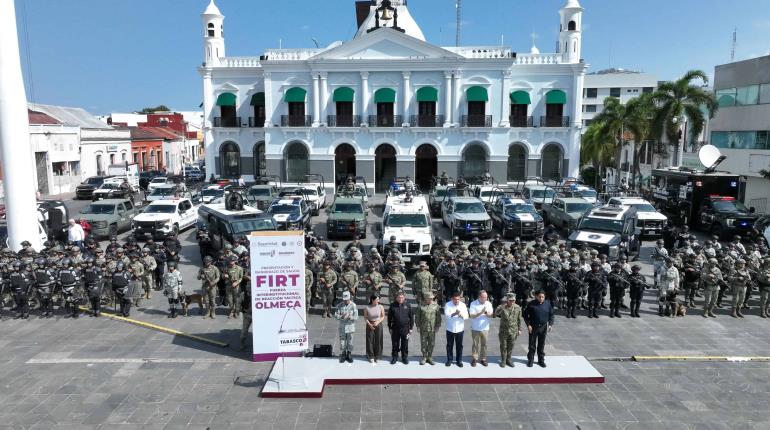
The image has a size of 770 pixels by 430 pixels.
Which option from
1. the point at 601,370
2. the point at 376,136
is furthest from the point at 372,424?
the point at 376,136

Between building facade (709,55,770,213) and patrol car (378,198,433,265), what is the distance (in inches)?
783

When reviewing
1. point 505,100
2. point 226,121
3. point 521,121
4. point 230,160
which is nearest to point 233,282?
point 505,100

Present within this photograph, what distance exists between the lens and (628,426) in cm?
886

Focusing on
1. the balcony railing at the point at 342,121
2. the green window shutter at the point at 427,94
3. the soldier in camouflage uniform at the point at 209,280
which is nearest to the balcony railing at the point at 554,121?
the green window shutter at the point at 427,94

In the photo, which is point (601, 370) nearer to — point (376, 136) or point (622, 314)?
point (622, 314)

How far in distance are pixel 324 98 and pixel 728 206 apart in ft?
89.4

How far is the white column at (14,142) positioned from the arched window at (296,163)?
25634mm

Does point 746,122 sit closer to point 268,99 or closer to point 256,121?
point 268,99

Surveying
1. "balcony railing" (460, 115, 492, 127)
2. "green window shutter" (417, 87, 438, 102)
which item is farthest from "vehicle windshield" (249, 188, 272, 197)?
"balcony railing" (460, 115, 492, 127)

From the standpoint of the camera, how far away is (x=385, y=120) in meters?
42.0

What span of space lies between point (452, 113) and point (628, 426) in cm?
3467

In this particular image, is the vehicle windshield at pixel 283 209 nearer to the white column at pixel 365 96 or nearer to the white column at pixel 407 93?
the white column at pixel 365 96

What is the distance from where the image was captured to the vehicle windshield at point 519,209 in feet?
81.3

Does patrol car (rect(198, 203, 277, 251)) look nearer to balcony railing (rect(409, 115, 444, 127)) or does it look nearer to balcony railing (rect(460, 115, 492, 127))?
balcony railing (rect(409, 115, 444, 127))
